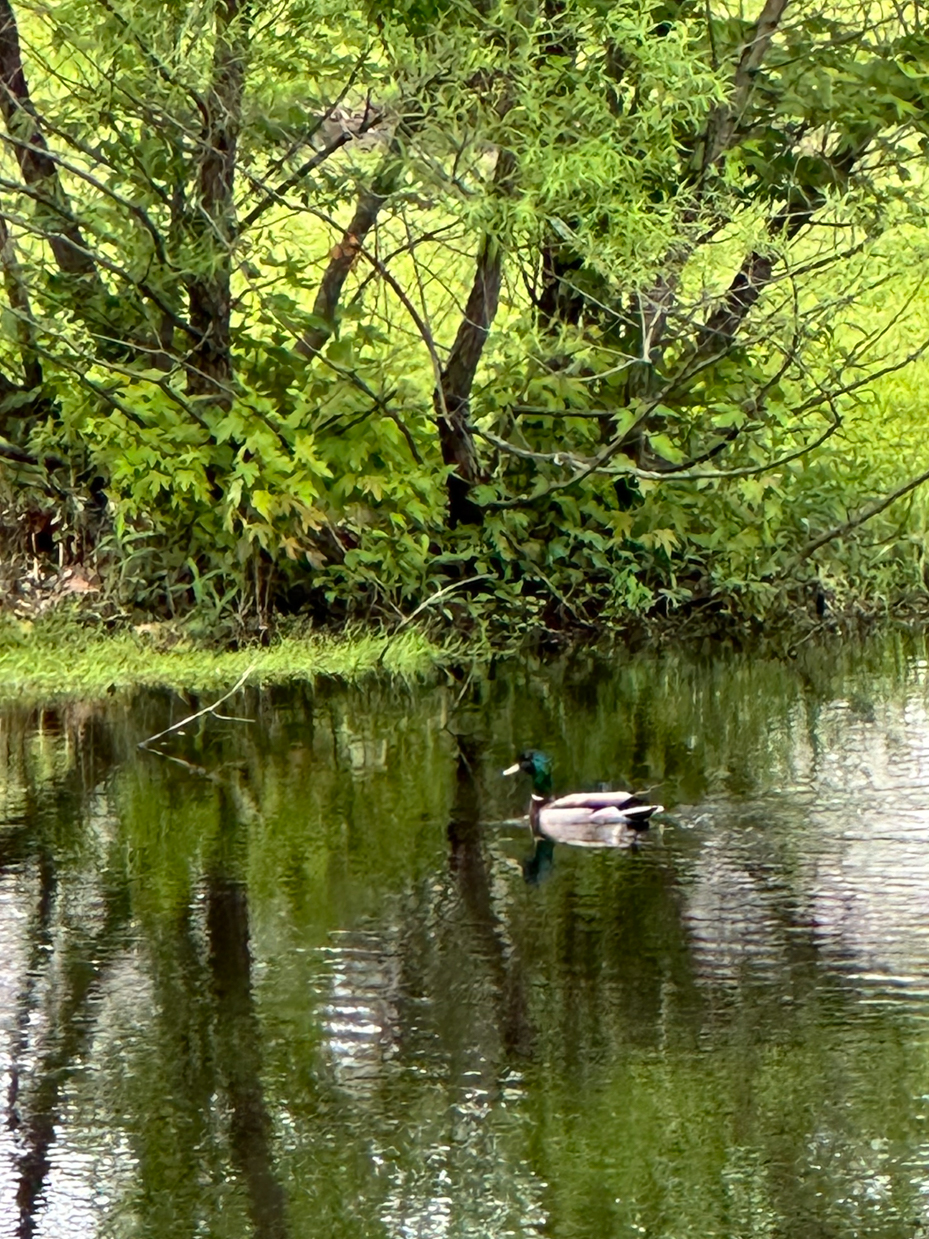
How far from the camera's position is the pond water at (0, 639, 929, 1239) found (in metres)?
6.44

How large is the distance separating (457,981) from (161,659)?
674 centimetres

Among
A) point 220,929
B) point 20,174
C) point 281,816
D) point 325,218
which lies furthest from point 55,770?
point 20,174

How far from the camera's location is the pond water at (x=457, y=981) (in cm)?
644

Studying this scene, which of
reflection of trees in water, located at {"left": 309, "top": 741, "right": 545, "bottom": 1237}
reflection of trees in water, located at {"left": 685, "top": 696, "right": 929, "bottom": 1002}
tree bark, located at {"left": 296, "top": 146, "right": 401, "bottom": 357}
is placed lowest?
reflection of trees in water, located at {"left": 309, "top": 741, "right": 545, "bottom": 1237}

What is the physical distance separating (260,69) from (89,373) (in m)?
2.63

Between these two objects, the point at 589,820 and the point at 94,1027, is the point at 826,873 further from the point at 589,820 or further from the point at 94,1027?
the point at 94,1027

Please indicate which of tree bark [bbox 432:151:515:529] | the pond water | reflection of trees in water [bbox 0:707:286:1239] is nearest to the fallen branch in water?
the pond water

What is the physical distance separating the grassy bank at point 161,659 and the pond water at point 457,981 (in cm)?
89

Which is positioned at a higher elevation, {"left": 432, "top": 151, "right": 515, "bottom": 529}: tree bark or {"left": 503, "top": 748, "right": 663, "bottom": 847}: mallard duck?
{"left": 432, "top": 151, "right": 515, "bottom": 529}: tree bark

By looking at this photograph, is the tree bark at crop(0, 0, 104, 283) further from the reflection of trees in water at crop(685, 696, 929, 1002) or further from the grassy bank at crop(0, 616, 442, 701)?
the reflection of trees in water at crop(685, 696, 929, 1002)

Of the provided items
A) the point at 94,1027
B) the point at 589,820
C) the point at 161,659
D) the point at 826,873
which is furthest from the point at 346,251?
the point at 94,1027

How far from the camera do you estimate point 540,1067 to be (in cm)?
738

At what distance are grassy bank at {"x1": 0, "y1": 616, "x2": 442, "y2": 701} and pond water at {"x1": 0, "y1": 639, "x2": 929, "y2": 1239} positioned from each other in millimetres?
894

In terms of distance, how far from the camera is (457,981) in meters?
8.30
